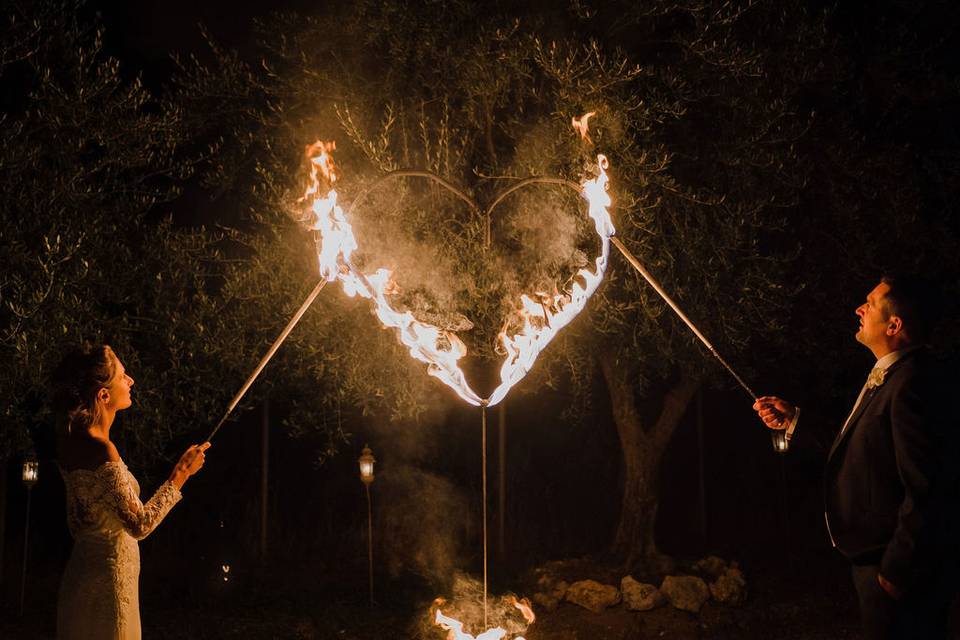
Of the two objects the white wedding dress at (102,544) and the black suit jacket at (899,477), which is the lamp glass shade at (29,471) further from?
the black suit jacket at (899,477)

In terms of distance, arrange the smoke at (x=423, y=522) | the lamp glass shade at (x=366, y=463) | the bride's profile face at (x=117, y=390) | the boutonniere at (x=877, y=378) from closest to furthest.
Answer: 1. the boutonniere at (x=877, y=378)
2. the bride's profile face at (x=117, y=390)
3. the lamp glass shade at (x=366, y=463)
4. the smoke at (x=423, y=522)

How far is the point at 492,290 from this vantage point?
29.3ft

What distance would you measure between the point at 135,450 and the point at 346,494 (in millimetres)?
5926

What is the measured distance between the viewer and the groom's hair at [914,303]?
Answer: 15.1 ft

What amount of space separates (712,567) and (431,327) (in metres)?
5.62

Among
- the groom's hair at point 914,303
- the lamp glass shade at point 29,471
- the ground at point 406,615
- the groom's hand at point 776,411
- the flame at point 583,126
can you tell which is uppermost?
the flame at point 583,126

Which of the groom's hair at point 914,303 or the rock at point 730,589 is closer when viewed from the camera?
the groom's hair at point 914,303

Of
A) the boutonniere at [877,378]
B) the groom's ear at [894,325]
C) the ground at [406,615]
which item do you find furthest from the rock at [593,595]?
the groom's ear at [894,325]

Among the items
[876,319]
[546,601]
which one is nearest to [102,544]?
[876,319]

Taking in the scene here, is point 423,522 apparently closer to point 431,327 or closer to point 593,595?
point 593,595

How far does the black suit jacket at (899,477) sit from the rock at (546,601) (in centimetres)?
582

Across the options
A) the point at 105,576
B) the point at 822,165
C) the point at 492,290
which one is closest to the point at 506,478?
the point at 492,290

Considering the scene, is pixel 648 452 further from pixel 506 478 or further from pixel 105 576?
pixel 105 576

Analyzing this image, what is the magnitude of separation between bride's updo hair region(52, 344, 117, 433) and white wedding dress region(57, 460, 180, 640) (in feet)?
0.87
